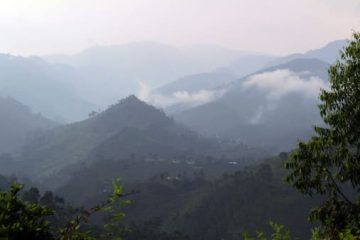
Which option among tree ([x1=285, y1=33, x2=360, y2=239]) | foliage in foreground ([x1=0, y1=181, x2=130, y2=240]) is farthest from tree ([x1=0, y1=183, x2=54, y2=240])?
tree ([x1=285, y1=33, x2=360, y2=239])

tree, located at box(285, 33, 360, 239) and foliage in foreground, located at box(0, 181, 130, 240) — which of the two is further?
tree, located at box(285, 33, 360, 239)

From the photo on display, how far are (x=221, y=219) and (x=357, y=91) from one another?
139120 millimetres

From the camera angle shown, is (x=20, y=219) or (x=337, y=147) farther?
(x=337, y=147)

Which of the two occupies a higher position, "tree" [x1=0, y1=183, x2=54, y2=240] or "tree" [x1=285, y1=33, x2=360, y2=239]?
"tree" [x1=285, y1=33, x2=360, y2=239]

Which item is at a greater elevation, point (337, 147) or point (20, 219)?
point (337, 147)

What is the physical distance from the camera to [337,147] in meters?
20.4

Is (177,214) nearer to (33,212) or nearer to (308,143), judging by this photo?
(308,143)

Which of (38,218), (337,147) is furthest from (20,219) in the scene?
(337,147)

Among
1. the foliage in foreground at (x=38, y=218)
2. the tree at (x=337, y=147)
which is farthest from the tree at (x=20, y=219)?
the tree at (x=337, y=147)

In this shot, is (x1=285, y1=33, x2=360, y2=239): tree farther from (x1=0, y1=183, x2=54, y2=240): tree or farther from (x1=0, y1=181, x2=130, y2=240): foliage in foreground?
(x1=0, y1=183, x2=54, y2=240): tree

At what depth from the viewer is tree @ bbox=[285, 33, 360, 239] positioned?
19547 mm

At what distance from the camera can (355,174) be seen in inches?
786

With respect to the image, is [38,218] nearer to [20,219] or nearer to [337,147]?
[20,219]

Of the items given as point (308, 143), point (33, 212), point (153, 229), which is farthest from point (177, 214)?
point (33, 212)
